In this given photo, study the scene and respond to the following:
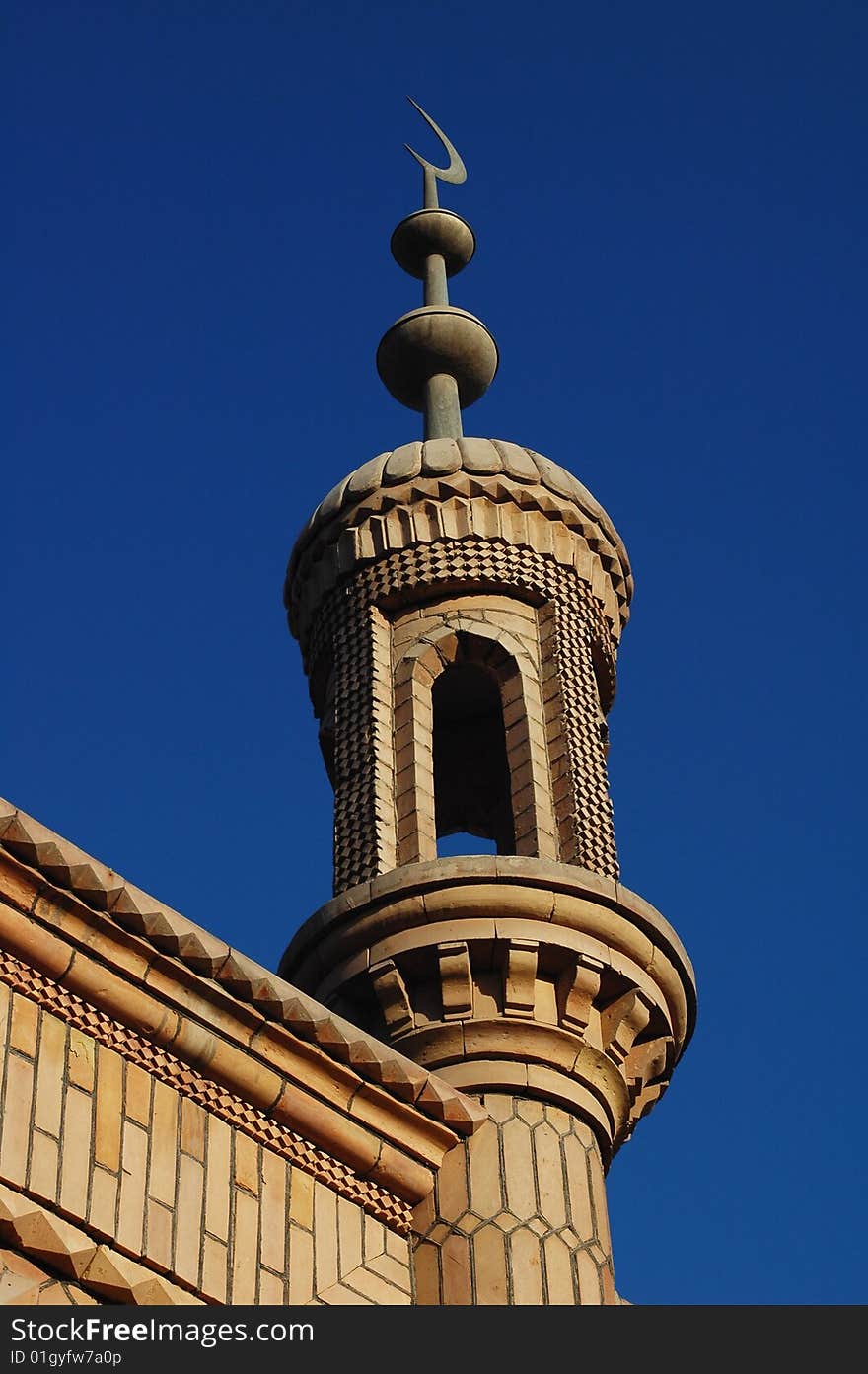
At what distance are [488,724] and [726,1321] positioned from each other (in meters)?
5.54

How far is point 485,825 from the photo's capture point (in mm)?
12945

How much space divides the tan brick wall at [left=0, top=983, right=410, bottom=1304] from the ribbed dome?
4383 mm

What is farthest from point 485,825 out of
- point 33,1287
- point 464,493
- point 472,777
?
point 33,1287

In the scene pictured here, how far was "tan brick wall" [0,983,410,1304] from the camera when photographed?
794 centimetres

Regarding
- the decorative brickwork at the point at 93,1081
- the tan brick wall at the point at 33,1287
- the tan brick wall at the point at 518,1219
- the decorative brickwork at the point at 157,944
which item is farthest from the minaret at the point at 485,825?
the tan brick wall at the point at 33,1287

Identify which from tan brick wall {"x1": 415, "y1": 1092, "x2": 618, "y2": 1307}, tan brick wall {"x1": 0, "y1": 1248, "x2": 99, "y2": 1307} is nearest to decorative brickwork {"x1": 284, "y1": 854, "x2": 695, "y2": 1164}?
→ tan brick wall {"x1": 415, "y1": 1092, "x2": 618, "y2": 1307}

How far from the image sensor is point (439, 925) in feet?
33.3

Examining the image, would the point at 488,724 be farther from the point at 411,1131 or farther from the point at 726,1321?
the point at 726,1321

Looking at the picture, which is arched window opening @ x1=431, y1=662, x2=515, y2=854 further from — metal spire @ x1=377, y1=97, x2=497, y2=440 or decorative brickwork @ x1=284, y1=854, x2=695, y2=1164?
decorative brickwork @ x1=284, y1=854, x2=695, y2=1164

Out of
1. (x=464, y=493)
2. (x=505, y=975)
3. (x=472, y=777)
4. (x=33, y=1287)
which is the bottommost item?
(x=33, y=1287)

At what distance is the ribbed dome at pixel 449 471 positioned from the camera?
12227 mm

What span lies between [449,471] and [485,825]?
1.99 metres

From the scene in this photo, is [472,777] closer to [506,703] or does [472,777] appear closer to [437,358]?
[506,703]

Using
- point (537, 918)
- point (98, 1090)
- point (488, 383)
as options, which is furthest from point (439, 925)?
point (488, 383)
